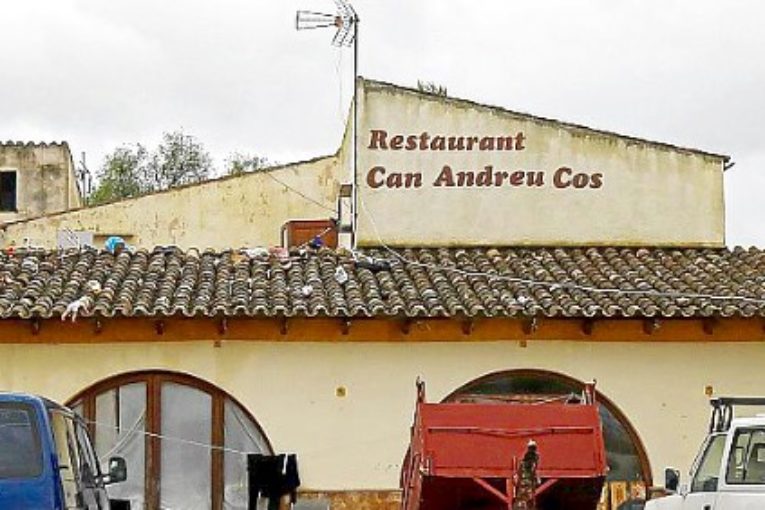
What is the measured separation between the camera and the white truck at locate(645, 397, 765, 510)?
14.5 metres

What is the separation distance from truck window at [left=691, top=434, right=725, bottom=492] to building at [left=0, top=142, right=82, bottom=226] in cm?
2635

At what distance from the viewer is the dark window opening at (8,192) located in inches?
1561

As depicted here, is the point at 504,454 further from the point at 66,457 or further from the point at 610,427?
the point at 610,427

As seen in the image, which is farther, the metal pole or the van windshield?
the metal pole

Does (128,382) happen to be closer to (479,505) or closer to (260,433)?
(260,433)

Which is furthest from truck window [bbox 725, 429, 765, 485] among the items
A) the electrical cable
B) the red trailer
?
the electrical cable

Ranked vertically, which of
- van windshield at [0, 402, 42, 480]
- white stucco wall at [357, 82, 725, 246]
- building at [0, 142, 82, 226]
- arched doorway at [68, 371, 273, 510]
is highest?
building at [0, 142, 82, 226]

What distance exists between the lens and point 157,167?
5934cm

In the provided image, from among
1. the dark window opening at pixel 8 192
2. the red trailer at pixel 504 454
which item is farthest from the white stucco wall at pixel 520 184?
the dark window opening at pixel 8 192

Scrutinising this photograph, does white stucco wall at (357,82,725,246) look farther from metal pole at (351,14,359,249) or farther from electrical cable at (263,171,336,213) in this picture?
electrical cable at (263,171,336,213)

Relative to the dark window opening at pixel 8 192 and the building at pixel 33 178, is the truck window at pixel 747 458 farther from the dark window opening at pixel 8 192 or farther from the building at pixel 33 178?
the dark window opening at pixel 8 192

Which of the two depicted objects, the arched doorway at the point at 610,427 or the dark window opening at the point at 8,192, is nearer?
the arched doorway at the point at 610,427

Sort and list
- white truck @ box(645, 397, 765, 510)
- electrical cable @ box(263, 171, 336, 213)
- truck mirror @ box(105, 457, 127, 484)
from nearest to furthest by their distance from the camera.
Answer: white truck @ box(645, 397, 765, 510) → truck mirror @ box(105, 457, 127, 484) → electrical cable @ box(263, 171, 336, 213)

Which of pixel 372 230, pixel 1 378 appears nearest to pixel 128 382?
pixel 1 378
